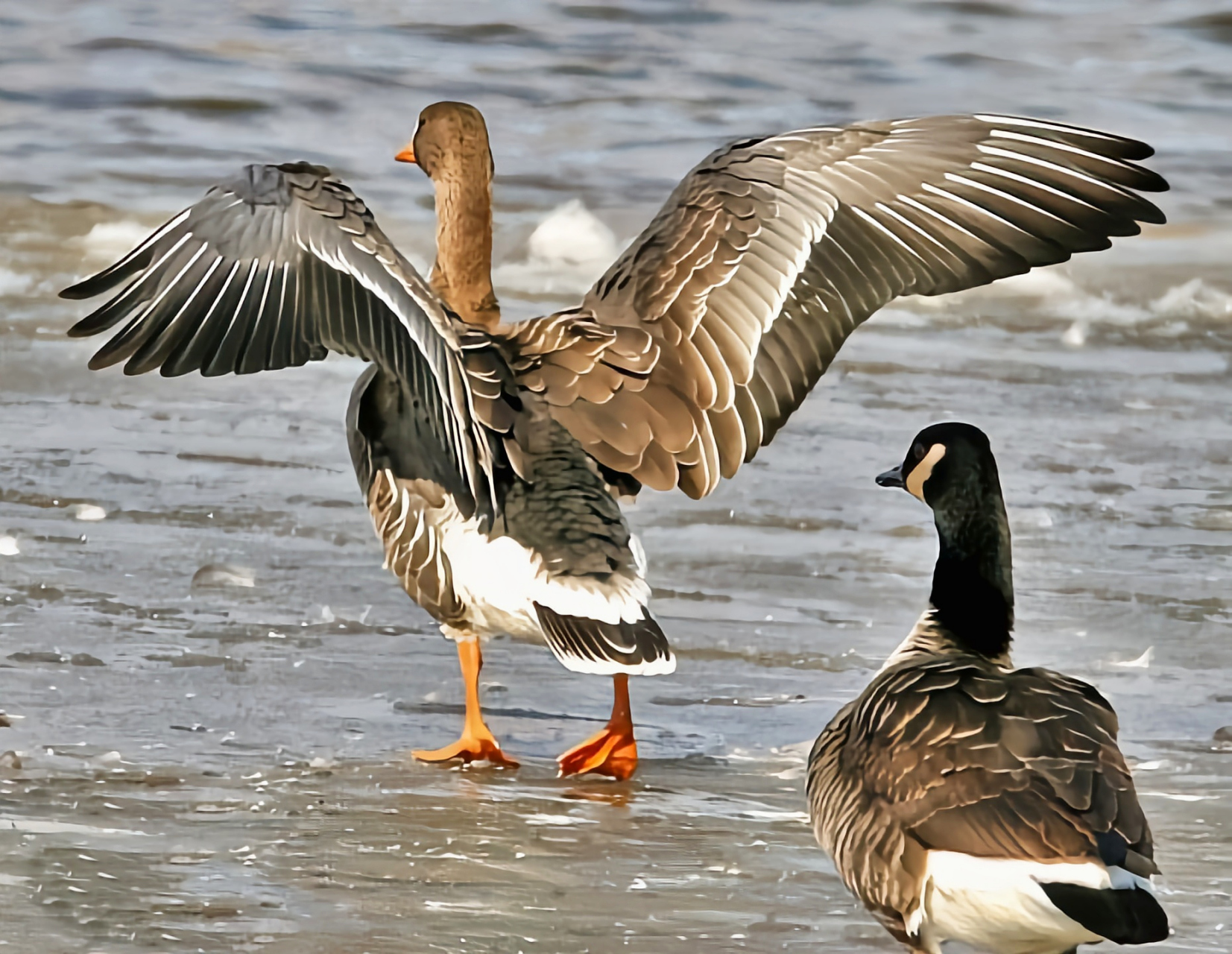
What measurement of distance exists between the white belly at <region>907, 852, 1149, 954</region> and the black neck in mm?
687

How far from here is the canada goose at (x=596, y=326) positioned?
4.53m

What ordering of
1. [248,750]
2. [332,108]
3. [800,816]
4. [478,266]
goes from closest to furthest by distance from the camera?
[800,816], [248,750], [478,266], [332,108]

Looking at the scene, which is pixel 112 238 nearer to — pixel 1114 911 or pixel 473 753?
pixel 473 753

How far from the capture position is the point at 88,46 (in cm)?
1375

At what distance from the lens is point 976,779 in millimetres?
3297

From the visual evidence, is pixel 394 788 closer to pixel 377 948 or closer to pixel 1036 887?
pixel 377 948

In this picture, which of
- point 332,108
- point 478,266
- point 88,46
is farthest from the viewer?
point 88,46

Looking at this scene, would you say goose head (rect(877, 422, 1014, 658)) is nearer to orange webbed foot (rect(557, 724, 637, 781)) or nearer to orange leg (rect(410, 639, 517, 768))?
orange webbed foot (rect(557, 724, 637, 781))

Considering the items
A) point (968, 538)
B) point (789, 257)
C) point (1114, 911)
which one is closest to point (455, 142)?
point (789, 257)

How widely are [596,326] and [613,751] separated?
108cm

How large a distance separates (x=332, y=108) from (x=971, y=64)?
14.3 ft

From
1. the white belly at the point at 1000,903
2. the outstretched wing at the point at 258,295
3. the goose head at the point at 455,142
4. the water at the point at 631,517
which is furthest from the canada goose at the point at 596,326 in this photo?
the white belly at the point at 1000,903

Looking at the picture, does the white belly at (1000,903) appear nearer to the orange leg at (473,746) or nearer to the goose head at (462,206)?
the orange leg at (473,746)

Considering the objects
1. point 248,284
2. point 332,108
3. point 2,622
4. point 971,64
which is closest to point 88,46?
point 332,108
